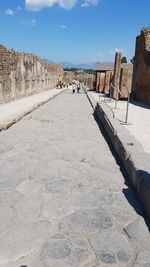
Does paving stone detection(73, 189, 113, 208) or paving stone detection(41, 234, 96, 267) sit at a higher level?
paving stone detection(73, 189, 113, 208)

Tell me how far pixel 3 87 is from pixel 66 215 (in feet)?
34.9

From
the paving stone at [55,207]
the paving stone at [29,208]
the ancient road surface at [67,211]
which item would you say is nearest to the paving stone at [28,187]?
the ancient road surface at [67,211]

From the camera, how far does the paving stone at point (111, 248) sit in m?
2.46

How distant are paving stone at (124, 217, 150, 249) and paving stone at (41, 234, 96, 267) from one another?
50 cm

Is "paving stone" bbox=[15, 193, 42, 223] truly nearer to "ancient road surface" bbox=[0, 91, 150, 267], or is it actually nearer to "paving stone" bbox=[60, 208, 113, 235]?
"ancient road surface" bbox=[0, 91, 150, 267]

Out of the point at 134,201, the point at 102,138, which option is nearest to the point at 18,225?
the point at 134,201

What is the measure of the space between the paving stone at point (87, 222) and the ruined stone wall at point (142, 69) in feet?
42.5

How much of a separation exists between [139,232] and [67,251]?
0.84m

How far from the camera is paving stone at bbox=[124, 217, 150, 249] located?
2713 millimetres

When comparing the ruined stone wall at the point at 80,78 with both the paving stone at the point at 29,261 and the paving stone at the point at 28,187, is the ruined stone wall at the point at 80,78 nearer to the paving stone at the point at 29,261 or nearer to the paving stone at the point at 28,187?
the paving stone at the point at 28,187

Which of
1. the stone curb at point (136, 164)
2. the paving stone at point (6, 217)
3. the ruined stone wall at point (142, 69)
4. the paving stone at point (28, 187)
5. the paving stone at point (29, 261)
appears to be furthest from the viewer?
the ruined stone wall at point (142, 69)

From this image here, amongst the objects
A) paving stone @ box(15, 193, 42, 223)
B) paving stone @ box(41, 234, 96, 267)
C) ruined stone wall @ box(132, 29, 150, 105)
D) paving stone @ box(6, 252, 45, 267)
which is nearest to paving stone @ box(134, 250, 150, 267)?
paving stone @ box(41, 234, 96, 267)

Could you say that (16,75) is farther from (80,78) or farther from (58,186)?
(80,78)

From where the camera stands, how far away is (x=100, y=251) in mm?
2559
